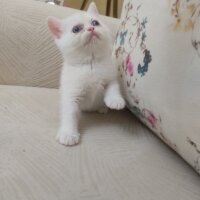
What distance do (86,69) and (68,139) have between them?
240mm

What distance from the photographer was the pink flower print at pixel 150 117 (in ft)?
2.05

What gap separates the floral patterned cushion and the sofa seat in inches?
1.6

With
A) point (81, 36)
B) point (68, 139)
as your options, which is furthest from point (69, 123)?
point (81, 36)

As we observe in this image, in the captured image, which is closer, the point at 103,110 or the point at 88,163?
the point at 88,163

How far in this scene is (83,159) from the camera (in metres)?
0.57

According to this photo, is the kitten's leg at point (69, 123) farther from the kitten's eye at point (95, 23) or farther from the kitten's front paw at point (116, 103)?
the kitten's eye at point (95, 23)

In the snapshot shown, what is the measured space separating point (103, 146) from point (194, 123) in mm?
191

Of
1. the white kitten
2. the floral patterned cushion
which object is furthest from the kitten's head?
the floral patterned cushion

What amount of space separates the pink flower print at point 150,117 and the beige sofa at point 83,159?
47mm

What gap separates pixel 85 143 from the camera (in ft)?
2.06

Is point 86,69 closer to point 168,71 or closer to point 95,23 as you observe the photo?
point 95,23

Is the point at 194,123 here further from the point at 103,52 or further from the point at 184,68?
the point at 103,52

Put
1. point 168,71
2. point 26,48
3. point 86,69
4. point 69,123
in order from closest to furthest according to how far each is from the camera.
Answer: point 168,71 < point 69,123 < point 86,69 < point 26,48

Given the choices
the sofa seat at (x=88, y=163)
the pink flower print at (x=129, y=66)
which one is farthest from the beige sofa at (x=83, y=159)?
the pink flower print at (x=129, y=66)
